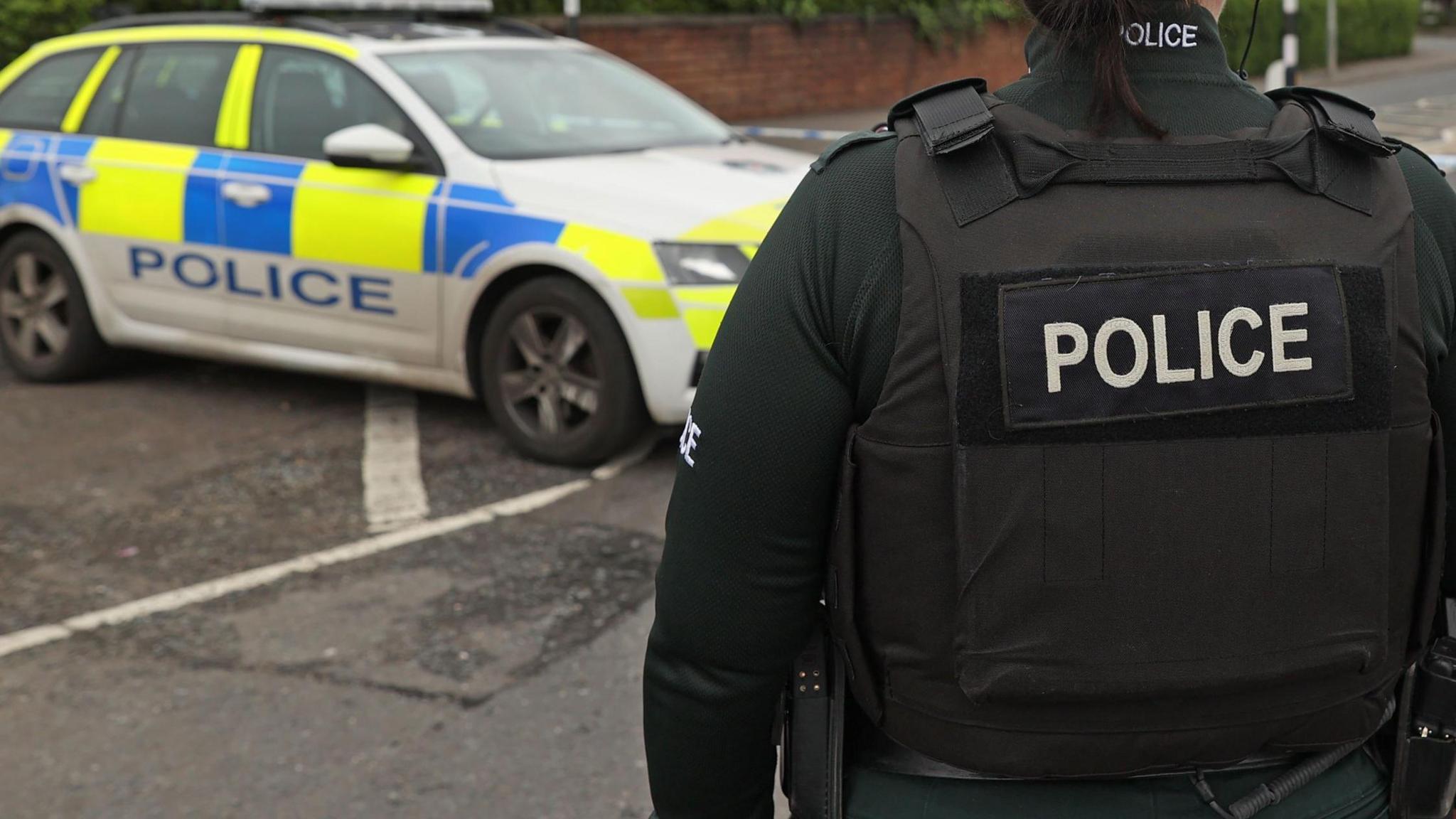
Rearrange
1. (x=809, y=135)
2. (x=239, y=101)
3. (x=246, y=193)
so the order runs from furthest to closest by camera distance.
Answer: (x=809, y=135) → (x=239, y=101) → (x=246, y=193)

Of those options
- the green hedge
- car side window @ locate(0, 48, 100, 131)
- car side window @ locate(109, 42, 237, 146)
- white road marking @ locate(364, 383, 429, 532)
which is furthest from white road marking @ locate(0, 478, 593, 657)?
the green hedge

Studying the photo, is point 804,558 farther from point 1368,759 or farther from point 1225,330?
point 1368,759

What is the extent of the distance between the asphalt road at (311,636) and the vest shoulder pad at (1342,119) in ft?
7.59

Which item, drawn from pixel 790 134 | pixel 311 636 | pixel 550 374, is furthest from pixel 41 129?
pixel 790 134

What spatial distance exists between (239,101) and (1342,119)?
601 centimetres

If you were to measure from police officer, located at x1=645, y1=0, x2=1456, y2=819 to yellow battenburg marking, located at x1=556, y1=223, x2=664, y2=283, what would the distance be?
416cm

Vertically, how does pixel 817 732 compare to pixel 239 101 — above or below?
below

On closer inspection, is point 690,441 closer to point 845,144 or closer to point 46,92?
point 845,144

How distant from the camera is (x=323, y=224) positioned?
6402mm

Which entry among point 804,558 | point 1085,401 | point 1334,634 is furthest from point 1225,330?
point 804,558

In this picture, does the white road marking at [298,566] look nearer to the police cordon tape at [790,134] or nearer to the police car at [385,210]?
the police car at [385,210]

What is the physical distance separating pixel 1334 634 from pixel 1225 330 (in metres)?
0.31

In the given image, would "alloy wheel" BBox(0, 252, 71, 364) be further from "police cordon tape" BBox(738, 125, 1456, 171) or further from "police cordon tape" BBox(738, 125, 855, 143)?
"police cordon tape" BBox(738, 125, 855, 143)

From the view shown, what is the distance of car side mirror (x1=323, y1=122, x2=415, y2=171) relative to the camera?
616 centimetres
